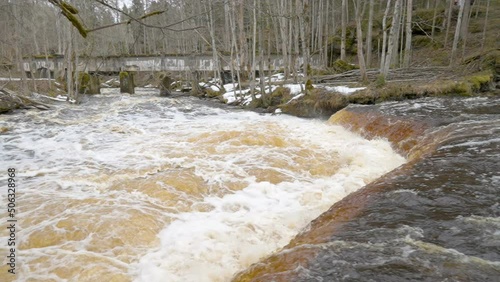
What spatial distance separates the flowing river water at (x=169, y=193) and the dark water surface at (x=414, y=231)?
25 centimetres

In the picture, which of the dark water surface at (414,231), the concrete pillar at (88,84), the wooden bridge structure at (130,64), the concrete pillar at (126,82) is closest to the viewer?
the dark water surface at (414,231)

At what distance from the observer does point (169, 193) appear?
18.4 feet

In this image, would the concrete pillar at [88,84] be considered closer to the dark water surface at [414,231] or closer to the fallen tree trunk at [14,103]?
the fallen tree trunk at [14,103]

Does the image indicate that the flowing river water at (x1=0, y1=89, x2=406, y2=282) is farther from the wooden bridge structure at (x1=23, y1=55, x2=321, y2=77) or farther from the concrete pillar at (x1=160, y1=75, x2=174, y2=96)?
the wooden bridge structure at (x1=23, y1=55, x2=321, y2=77)

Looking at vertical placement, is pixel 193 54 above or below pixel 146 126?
above

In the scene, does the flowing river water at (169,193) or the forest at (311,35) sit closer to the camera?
the flowing river water at (169,193)

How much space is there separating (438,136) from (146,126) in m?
9.27

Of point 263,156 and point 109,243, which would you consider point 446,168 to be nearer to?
point 263,156

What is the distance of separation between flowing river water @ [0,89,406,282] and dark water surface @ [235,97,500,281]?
25 centimetres

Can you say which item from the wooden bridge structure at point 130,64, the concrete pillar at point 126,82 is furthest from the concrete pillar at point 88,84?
the wooden bridge structure at point 130,64

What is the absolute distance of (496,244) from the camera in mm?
3072

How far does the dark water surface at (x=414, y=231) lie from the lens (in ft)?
9.37

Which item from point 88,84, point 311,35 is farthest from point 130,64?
point 311,35

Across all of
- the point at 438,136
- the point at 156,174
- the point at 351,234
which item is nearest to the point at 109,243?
the point at 156,174
